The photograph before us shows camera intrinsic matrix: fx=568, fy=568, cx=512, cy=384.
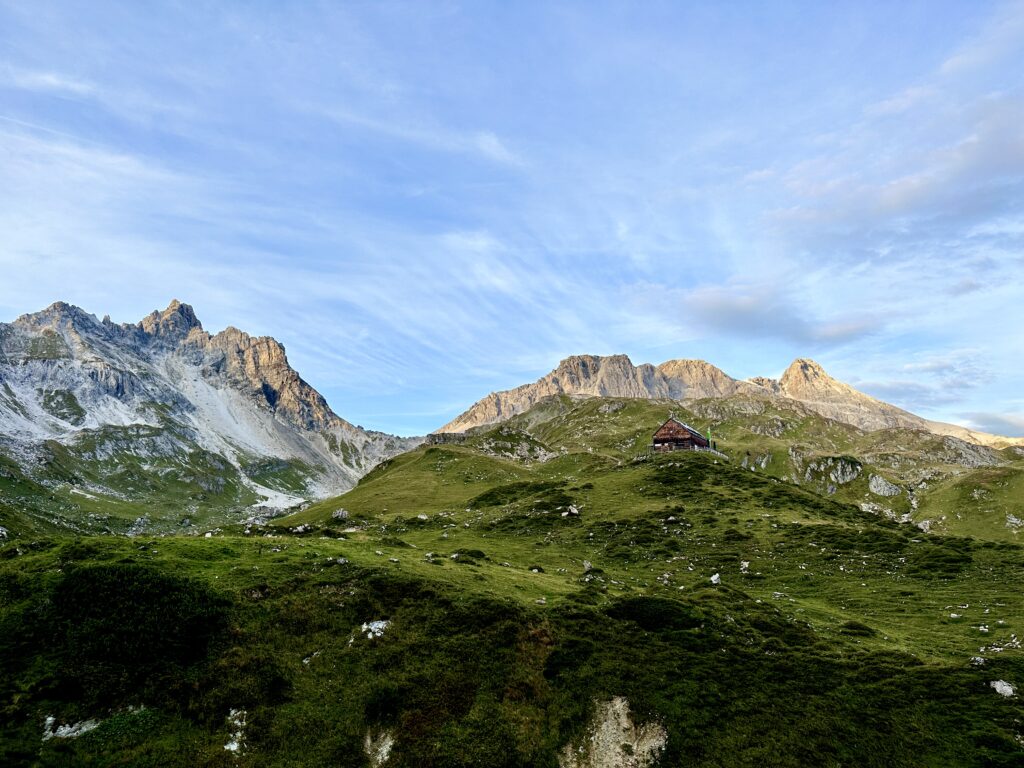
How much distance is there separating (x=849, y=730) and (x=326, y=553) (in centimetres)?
3092

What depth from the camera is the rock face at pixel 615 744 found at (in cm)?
2395

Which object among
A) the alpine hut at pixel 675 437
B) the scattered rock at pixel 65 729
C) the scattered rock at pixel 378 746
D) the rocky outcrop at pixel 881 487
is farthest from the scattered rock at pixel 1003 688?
the rocky outcrop at pixel 881 487

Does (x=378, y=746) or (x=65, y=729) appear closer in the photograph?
(x=65, y=729)

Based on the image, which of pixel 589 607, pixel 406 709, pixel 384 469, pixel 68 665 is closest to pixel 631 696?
pixel 589 607

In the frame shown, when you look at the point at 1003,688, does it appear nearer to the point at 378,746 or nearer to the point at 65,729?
the point at 378,746

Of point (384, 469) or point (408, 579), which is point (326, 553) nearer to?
point (408, 579)

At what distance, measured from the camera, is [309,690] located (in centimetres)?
2622

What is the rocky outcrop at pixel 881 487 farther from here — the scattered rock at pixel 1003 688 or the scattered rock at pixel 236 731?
the scattered rock at pixel 236 731

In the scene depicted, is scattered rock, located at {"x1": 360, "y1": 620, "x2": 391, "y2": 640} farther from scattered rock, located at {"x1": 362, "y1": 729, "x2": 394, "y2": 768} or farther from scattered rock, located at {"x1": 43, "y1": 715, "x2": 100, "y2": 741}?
scattered rock, located at {"x1": 43, "y1": 715, "x2": 100, "y2": 741}

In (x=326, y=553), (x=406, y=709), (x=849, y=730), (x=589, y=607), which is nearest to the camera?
(x=849, y=730)

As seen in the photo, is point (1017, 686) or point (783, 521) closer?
point (1017, 686)

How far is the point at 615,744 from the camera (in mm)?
24688

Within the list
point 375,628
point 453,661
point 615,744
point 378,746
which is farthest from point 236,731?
point 615,744

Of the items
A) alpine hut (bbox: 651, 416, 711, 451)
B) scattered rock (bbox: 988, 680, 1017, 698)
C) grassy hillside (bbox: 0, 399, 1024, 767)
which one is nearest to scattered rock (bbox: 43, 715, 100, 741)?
grassy hillside (bbox: 0, 399, 1024, 767)
